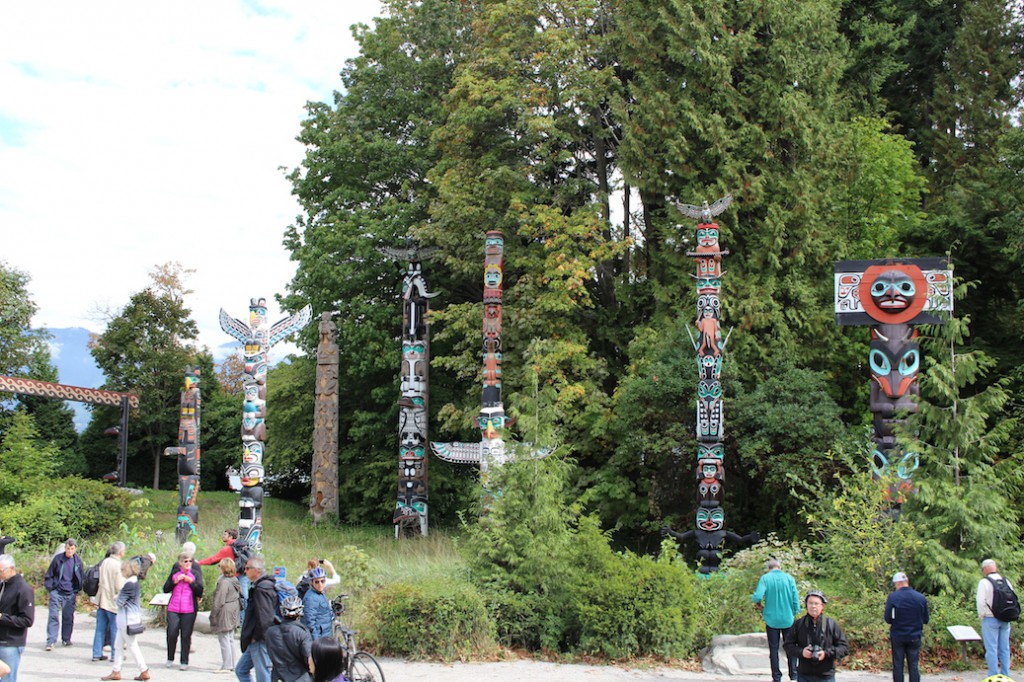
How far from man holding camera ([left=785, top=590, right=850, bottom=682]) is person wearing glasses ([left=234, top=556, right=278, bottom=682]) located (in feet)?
14.1

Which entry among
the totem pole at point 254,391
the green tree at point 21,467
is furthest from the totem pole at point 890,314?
the green tree at point 21,467

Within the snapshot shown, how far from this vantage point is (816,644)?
295 inches

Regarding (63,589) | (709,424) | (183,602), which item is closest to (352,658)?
(183,602)

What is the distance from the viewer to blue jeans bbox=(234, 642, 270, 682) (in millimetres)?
8008

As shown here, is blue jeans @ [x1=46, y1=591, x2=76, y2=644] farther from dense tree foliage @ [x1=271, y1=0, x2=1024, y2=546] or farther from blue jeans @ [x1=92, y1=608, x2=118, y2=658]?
dense tree foliage @ [x1=271, y1=0, x2=1024, y2=546]

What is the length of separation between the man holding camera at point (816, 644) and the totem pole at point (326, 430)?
16926 mm

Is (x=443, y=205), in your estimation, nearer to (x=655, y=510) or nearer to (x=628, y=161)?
(x=628, y=161)

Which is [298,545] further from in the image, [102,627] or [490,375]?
[102,627]

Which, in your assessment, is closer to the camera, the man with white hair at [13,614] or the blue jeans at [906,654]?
the man with white hair at [13,614]

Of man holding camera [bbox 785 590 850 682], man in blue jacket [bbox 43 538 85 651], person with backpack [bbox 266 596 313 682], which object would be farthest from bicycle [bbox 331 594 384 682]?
man in blue jacket [bbox 43 538 85 651]

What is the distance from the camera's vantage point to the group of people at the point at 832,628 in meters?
7.53

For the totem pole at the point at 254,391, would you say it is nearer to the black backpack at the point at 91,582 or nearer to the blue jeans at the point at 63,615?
the blue jeans at the point at 63,615

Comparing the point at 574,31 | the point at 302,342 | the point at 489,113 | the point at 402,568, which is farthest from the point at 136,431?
the point at 402,568

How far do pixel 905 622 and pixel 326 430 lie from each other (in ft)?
54.3
